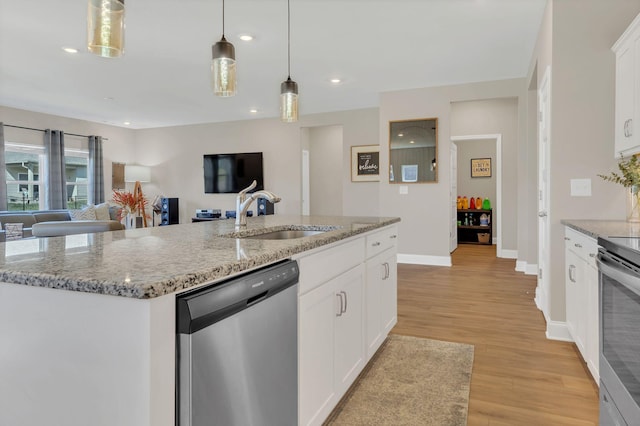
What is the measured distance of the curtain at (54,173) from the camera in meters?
7.19

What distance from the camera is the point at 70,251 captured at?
1.29m

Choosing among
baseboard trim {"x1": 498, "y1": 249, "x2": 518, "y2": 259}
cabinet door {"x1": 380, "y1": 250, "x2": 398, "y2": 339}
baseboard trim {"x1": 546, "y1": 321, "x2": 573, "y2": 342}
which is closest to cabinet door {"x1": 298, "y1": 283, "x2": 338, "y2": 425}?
cabinet door {"x1": 380, "y1": 250, "x2": 398, "y2": 339}

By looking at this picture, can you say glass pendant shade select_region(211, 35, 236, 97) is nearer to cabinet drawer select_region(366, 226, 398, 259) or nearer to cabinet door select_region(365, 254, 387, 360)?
cabinet drawer select_region(366, 226, 398, 259)

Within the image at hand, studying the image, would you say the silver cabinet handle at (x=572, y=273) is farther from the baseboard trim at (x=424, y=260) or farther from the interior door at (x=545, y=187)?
the baseboard trim at (x=424, y=260)

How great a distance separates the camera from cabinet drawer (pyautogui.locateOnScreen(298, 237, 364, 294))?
5.03 ft

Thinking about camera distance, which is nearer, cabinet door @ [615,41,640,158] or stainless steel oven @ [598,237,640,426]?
stainless steel oven @ [598,237,640,426]

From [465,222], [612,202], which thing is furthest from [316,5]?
[465,222]

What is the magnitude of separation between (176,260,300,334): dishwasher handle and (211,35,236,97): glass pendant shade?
1139 millimetres

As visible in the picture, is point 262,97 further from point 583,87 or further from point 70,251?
point 70,251

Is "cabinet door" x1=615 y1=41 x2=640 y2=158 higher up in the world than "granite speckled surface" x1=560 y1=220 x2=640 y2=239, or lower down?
higher up

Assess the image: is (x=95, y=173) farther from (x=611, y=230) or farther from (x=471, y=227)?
(x=611, y=230)

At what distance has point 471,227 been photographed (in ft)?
27.6

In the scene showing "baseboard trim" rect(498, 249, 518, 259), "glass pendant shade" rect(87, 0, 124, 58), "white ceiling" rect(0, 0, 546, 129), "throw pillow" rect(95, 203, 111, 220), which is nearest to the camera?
"glass pendant shade" rect(87, 0, 124, 58)

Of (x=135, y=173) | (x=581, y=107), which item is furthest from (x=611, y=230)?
(x=135, y=173)
